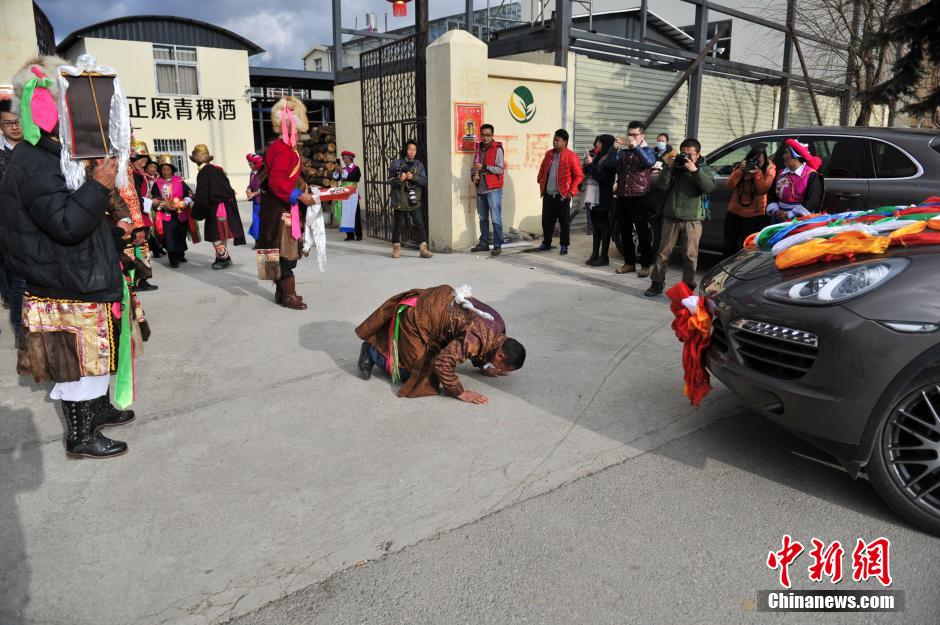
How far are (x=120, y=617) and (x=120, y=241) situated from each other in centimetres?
232

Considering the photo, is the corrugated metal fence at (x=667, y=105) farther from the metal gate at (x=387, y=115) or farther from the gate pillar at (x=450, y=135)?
the metal gate at (x=387, y=115)

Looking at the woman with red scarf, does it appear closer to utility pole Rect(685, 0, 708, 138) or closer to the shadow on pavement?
the shadow on pavement

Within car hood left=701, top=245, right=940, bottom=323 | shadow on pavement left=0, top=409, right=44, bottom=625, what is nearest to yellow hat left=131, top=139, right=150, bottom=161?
shadow on pavement left=0, top=409, right=44, bottom=625

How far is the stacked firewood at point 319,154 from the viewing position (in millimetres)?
14586

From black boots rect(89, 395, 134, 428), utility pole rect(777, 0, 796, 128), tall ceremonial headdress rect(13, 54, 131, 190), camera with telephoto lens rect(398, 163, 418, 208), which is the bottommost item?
black boots rect(89, 395, 134, 428)

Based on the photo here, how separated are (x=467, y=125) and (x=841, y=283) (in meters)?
7.52

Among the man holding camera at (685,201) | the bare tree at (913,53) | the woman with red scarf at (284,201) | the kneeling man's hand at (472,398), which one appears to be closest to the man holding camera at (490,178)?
the man holding camera at (685,201)

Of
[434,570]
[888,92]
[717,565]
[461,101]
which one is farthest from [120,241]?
[888,92]

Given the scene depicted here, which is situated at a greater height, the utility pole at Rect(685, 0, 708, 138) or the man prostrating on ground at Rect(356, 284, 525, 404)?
the utility pole at Rect(685, 0, 708, 138)

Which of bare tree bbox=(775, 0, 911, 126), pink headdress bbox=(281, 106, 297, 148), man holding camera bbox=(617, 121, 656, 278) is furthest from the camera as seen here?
bare tree bbox=(775, 0, 911, 126)

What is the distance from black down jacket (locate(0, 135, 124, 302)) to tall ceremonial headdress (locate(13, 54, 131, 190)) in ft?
0.26

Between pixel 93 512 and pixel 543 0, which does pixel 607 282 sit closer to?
pixel 93 512

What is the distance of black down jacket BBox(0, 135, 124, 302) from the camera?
3199 millimetres

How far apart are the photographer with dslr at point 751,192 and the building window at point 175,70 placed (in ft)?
70.4
